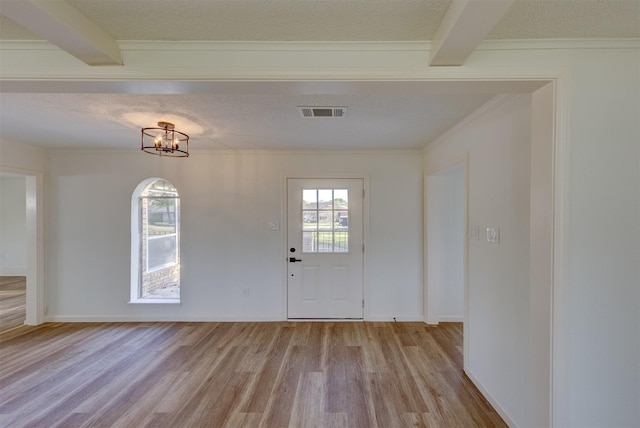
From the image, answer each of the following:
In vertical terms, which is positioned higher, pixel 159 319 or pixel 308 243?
pixel 308 243

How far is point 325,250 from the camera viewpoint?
3.65 meters

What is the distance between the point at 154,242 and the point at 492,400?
15.1 ft

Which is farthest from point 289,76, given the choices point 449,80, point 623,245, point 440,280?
point 440,280

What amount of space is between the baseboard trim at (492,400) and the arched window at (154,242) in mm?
3530

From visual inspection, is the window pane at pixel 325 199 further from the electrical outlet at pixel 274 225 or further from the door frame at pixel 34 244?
the door frame at pixel 34 244

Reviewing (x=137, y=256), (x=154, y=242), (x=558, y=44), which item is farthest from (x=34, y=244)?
(x=558, y=44)

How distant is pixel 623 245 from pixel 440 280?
2.50 m

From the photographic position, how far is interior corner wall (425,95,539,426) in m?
1.73

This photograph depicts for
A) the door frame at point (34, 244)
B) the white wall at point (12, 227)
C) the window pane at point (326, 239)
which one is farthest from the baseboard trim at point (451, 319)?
the white wall at point (12, 227)

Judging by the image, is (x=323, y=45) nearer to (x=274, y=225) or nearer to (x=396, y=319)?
(x=274, y=225)

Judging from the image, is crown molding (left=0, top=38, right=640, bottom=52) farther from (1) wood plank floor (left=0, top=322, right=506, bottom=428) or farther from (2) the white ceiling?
(1) wood plank floor (left=0, top=322, right=506, bottom=428)

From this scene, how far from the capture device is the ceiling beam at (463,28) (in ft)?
3.15

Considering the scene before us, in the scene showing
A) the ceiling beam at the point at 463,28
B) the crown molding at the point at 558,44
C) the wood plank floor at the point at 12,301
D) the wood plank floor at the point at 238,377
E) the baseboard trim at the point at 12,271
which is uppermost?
the crown molding at the point at 558,44

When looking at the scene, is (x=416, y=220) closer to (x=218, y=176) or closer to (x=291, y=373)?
(x=291, y=373)
